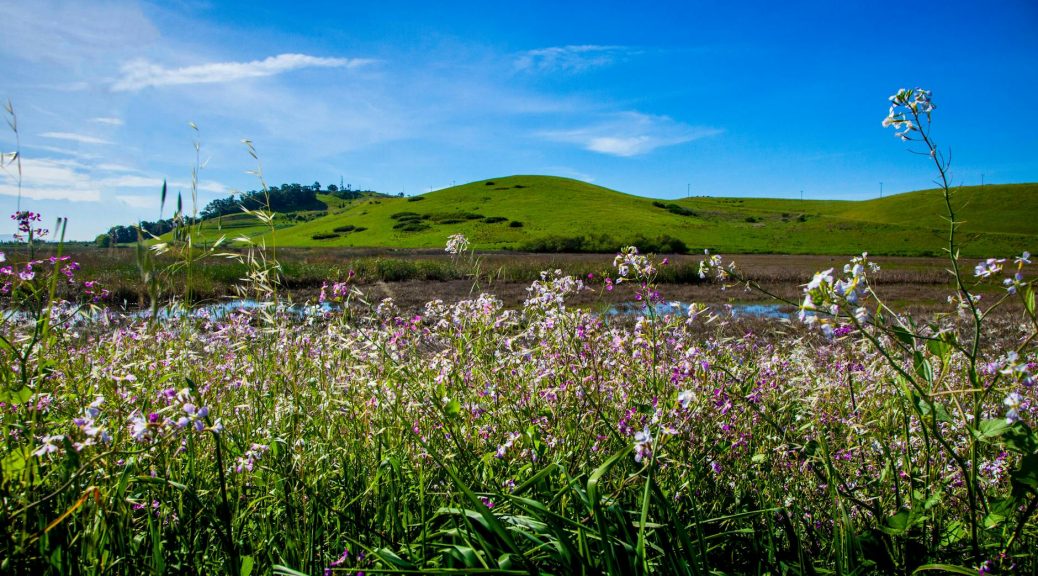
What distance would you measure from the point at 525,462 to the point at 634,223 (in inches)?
3106

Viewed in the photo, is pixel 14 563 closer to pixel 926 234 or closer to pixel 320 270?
pixel 320 270

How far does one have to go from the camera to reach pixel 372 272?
29250mm

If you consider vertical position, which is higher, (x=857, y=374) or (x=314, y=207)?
(x=314, y=207)

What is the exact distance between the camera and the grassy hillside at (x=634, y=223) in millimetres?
63719

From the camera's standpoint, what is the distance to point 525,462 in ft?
10.9

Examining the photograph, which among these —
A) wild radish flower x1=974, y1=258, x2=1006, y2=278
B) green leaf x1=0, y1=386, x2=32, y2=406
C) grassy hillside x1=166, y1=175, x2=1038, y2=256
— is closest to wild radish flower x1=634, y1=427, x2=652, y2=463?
wild radish flower x1=974, y1=258, x2=1006, y2=278

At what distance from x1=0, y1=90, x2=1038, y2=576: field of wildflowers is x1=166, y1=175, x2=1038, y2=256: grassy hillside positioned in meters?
46.9

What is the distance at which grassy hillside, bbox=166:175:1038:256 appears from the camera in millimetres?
63719

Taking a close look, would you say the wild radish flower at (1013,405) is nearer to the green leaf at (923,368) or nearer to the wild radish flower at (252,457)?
the green leaf at (923,368)

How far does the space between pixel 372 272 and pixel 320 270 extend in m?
3.20

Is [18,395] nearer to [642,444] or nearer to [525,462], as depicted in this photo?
[525,462]

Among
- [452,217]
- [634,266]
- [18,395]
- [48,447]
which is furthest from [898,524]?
[452,217]

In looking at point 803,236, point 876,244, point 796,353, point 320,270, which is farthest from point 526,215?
point 796,353

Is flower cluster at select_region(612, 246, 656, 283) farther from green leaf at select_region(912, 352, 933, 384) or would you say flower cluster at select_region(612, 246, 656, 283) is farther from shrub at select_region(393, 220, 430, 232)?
shrub at select_region(393, 220, 430, 232)
